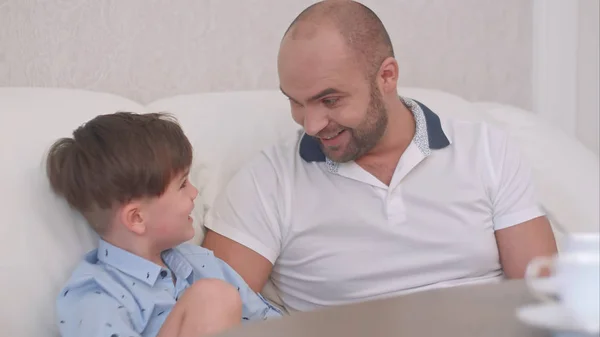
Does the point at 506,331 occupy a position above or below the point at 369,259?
above

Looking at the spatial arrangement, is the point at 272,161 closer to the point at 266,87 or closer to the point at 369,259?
the point at 369,259

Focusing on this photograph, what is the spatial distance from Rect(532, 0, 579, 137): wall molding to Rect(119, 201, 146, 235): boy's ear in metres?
1.43

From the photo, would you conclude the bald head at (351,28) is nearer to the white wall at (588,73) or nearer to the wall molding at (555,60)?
the wall molding at (555,60)

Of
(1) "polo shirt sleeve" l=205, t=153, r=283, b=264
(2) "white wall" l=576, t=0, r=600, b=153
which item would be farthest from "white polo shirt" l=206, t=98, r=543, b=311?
(2) "white wall" l=576, t=0, r=600, b=153

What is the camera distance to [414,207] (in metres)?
1.51

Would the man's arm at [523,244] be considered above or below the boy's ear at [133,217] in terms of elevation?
below

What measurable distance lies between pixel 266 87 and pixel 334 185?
47 centimetres

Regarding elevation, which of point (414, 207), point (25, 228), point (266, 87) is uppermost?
point (266, 87)

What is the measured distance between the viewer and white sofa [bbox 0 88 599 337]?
1222mm

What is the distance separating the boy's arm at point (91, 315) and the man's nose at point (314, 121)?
1.56ft

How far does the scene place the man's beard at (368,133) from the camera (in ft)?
4.96

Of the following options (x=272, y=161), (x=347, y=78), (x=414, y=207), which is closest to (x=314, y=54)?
(x=347, y=78)

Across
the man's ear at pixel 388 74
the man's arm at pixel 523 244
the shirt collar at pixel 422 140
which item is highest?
the man's ear at pixel 388 74

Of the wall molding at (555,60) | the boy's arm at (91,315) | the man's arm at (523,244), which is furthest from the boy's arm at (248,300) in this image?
the wall molding at (555,60)
